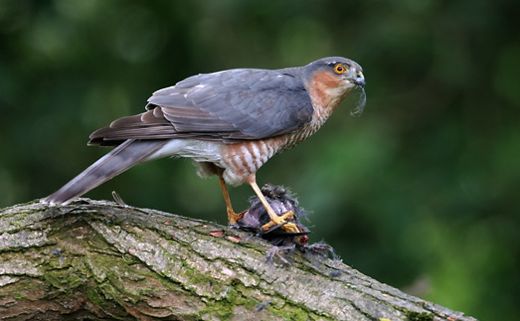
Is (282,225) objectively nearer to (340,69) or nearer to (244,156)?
(244,156)

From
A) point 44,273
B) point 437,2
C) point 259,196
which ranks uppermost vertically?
point 437,2

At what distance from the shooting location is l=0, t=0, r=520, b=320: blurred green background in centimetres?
828

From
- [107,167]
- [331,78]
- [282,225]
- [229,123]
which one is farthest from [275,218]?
[331,78]

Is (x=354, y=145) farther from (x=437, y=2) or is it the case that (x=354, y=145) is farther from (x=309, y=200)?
(x=437, y=2)

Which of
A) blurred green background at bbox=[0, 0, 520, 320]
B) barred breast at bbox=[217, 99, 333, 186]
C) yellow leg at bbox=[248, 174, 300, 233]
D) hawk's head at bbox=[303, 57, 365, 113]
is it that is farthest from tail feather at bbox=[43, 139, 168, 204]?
blurred green background at bbox=[0, 0, 520, 320]

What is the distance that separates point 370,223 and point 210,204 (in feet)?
5.62

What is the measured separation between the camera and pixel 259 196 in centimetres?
506

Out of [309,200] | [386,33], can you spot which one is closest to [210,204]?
[309,200]

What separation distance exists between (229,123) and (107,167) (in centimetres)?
82

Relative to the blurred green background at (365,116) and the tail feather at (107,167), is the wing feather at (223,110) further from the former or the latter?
the blurred green background at (365,116)

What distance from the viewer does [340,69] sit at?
5.80 metres

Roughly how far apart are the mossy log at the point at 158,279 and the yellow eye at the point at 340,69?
62.5 inches

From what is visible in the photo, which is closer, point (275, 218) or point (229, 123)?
point (275, 218)

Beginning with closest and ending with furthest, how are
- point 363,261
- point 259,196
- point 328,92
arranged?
point 259,196 < point 328,92 < point 363,261
